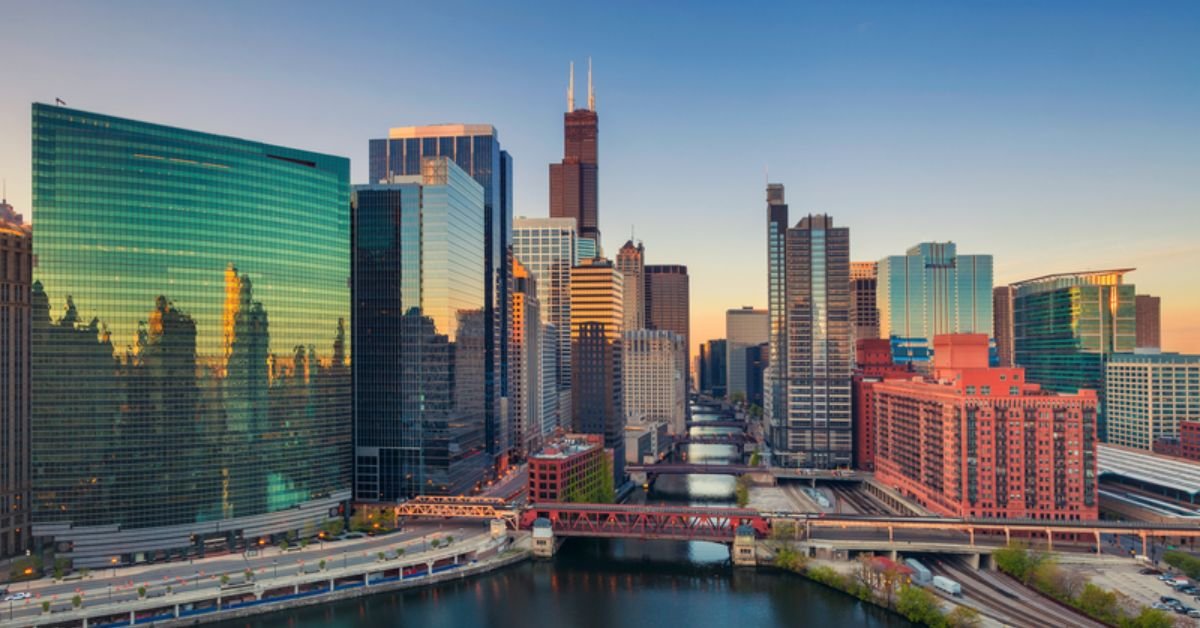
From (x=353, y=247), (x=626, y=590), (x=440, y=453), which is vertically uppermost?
(x=353, y=247)

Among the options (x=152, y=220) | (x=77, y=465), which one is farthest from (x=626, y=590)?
(x=152, y=220)

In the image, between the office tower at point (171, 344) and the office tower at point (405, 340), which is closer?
the office tower at point (171, 344)

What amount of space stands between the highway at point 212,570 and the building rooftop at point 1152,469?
125567mm

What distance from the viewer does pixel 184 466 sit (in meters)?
122

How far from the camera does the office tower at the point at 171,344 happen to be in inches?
4523

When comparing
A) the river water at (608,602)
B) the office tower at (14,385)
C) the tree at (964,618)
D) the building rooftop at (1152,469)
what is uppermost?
the office tower at (14,385)

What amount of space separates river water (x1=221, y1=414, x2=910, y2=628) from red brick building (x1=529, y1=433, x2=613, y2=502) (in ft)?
59.8

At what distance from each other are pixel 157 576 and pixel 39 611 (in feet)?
50.9

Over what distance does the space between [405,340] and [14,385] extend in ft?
198

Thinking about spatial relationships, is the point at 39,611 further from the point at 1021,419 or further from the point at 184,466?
the point at 1021,419

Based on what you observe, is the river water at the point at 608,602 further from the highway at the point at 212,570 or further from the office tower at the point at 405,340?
the office tower at the point at 405,340

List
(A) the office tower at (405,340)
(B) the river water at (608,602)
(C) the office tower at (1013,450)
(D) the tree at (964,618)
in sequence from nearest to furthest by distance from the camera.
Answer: (D) the tree at (964,618) → (B) the river water at (608,602) → (C) the office tower at (1013,450) → (A) the office tower at (405,340)

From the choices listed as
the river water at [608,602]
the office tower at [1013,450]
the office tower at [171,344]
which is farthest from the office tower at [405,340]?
the office tower at [1013,450]

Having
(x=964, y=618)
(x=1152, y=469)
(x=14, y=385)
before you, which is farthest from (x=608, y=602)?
(x=1152, y=469)
